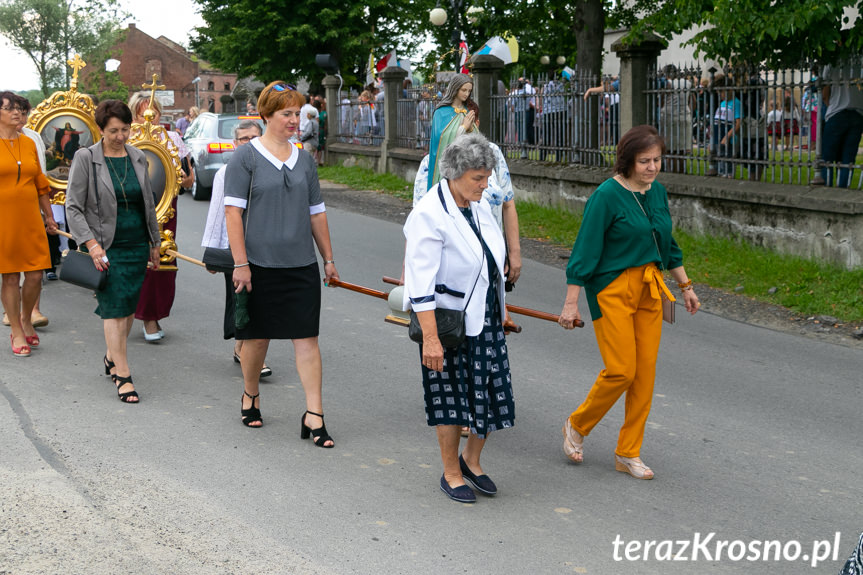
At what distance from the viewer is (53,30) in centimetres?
6900

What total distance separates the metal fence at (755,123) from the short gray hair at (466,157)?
23.9ft

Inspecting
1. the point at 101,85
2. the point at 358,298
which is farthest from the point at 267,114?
the point at 101,85

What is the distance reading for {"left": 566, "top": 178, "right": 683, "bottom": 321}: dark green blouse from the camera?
5.27m

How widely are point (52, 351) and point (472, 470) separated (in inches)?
170

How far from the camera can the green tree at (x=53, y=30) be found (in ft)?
222

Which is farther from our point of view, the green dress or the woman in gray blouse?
the green dress

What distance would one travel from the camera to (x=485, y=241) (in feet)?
16.2

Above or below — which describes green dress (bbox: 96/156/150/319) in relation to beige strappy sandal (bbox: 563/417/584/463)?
above

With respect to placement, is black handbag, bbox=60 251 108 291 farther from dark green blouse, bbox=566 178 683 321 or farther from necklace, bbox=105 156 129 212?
dark green blouse, bbox=566 178 683 321

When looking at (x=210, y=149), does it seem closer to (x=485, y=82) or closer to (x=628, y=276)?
(x=485, y=82)

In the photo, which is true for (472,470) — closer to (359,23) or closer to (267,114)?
(267,114)

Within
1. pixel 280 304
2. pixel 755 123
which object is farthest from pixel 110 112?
pixel 755 123

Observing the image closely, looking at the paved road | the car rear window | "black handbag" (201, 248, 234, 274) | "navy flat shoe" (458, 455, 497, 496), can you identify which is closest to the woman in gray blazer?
the paved road

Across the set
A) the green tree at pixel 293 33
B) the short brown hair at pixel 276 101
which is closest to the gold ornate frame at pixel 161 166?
the short brown hair at pixel 276 101
